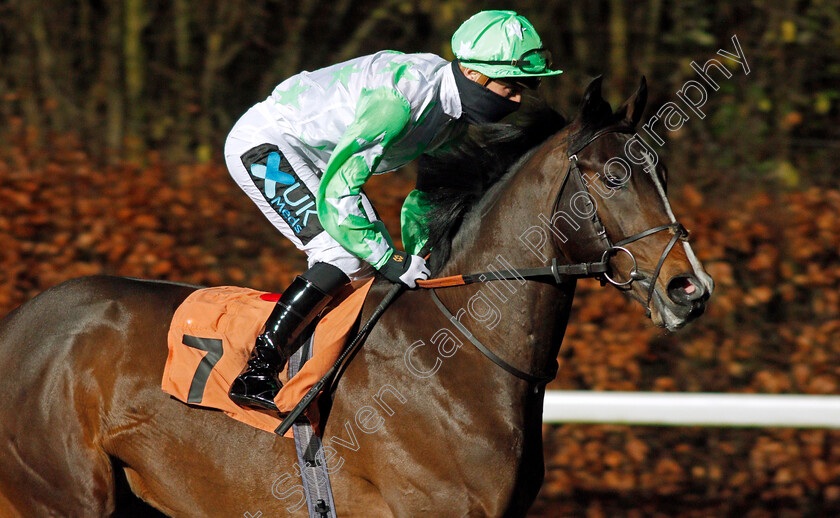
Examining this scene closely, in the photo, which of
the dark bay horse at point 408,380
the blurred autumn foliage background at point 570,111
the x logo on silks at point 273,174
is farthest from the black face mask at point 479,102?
the blurred autumn foliage background at point 570,111

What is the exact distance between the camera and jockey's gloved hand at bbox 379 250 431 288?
2701mm

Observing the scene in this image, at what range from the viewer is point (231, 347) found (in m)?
2.88

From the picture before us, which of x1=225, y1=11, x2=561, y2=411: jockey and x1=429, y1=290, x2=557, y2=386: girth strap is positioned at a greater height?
x1=225, y1=11, x2=561, y2=411: jockey

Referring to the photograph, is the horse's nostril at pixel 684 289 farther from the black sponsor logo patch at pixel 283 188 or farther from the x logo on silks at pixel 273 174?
the x logo on silks at pixel 273 174

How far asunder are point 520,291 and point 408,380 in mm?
442

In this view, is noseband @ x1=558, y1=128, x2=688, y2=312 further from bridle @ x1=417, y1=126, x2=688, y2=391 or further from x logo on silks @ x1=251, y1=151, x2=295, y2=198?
x logo on silks @ x1=251, y1=151, x2=295, y2=198

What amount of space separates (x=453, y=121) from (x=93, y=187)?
3118mm

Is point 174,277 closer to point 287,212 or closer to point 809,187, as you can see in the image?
point 287,212

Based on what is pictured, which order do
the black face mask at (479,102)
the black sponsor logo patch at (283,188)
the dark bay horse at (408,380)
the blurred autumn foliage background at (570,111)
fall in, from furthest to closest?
the blurred autumn foliage background at (570,111) → the black sponsor logo patch at (283,188) → the black face mask at (479,102) → the dark bay horse at (408,380)

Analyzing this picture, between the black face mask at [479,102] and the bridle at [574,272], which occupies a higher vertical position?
the black face mask at [479,102]

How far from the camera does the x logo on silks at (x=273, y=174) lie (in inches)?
114

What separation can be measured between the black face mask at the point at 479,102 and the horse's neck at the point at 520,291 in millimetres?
201

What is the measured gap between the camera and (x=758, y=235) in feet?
16.1

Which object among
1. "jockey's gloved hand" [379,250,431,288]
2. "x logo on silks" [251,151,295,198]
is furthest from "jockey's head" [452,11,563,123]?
"x logo on silks" [251,151,295,198]
